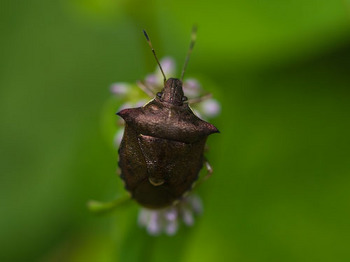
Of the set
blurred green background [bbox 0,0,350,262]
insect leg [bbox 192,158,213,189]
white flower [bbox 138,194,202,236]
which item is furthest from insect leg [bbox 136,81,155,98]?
white flower [bbox 138,194,202,236]

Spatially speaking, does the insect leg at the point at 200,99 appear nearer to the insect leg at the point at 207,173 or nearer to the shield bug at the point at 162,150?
the shield bug at the point at 162,150

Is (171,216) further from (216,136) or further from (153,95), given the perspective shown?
(153,95)

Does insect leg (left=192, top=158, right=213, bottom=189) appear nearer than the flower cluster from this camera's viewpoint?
Yes

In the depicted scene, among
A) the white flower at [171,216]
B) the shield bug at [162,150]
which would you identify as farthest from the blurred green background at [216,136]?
the shield bug at [162,150]

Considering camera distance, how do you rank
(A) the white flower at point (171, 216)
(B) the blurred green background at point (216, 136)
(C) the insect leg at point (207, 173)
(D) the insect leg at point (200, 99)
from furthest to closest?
(B) the blurred green background at point (216, 136) < (D) the insect leg at point (200, 99) < (A) the white flower at point (171, 216) < (C) the insect leg at point (207, 173)

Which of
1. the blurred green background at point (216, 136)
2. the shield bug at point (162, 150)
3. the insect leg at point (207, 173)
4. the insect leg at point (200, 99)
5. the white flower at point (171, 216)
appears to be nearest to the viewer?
the shield bug at point (162, 150)

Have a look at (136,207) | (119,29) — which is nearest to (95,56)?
(119,29)

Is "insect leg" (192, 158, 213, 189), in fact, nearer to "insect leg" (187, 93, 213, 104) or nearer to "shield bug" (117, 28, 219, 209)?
"shield bug" (117, 28, 219, 209)

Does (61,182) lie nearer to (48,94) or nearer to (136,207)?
(48,94)
